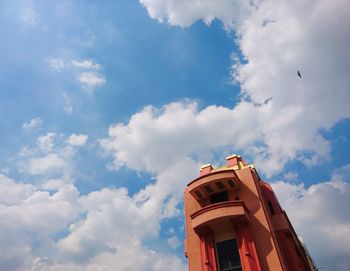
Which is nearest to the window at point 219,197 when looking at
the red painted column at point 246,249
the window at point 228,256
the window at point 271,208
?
the red painted column at point 246,249

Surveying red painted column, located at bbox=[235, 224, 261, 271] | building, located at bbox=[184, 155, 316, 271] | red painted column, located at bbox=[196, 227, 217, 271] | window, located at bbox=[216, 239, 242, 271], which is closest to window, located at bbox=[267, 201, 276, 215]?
building, located at bbox=[184, 155, 316, 271]

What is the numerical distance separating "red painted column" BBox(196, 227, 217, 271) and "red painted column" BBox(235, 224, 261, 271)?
2.21 m

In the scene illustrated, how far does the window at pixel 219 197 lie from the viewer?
25.2 m

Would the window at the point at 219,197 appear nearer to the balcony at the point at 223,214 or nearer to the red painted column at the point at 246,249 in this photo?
the balcony at the point at 223,214

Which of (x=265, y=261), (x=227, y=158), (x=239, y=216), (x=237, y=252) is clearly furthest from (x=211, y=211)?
(x=227, y=158)

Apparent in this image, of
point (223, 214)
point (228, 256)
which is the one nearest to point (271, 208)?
point (223, 214)

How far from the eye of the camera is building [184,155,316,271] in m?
20.7

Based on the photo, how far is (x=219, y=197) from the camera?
25.4 meters

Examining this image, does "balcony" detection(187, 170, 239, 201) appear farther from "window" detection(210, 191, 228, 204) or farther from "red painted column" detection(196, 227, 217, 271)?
"red painted column" detection(196, 227, 217, 271)

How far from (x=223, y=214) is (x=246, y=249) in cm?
300

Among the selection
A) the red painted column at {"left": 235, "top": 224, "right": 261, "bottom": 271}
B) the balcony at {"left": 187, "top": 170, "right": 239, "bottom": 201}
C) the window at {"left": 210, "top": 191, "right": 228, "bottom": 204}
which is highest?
the balcony at {"left": 187, "top": 170, "right": 239, "bottom": 201}

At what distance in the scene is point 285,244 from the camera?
22266mm

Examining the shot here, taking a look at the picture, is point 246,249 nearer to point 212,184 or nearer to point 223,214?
point 223,214

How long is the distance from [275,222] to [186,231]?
7.82 metres
